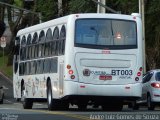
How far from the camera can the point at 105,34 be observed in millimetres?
26031

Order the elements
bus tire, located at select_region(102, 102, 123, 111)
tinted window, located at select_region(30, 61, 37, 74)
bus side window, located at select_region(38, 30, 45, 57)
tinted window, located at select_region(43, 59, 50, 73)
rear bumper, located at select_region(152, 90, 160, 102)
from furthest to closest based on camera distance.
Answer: rear bumper, located at select_region(152, 90, 160, 102) → tinted window, located at select_region(30, 61, 37, 74) → bus side window, located at select_region(38, 30, 45, 57) → tinted window, located at select_region(43, 59, 50, 73) → bus tire, located at select_region(102, 102, 123, 111)

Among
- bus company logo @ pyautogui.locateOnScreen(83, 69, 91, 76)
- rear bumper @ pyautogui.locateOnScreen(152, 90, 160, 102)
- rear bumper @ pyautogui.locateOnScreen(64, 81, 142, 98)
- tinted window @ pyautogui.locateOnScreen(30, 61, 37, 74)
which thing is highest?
tinted window @ pyautogui.locateOnScreen(30, 61, 37, 74)

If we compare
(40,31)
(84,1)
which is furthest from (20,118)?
(84,1)

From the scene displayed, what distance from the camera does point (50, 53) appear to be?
2819cm

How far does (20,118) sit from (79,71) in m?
6.01

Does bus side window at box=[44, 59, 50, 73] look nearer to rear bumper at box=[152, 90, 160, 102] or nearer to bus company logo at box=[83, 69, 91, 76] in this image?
bus company logo at box=[83, 69, 91, 76]

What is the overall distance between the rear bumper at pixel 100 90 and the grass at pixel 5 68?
4415cm

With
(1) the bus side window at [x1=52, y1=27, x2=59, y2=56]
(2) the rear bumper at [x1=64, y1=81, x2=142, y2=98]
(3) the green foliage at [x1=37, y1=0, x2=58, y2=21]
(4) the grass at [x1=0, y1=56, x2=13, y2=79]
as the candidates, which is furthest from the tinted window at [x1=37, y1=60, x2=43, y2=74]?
(4) the grass at [x1=0, y1=56, x2=13, y2=79]

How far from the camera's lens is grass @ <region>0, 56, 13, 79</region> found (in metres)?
70.8

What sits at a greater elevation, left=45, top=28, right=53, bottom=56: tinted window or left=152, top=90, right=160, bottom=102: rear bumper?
left=45, top=28, right=53, bottom=56: tinted window

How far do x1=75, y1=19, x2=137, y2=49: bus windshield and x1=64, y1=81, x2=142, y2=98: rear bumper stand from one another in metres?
1.37

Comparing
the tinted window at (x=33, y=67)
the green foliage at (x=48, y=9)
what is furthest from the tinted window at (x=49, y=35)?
the green foliage at (x=48, y=9)

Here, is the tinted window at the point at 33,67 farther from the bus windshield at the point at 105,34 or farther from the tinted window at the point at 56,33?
the bus windshield at the point at 105,34

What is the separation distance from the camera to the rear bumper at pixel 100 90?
25.4 metres
